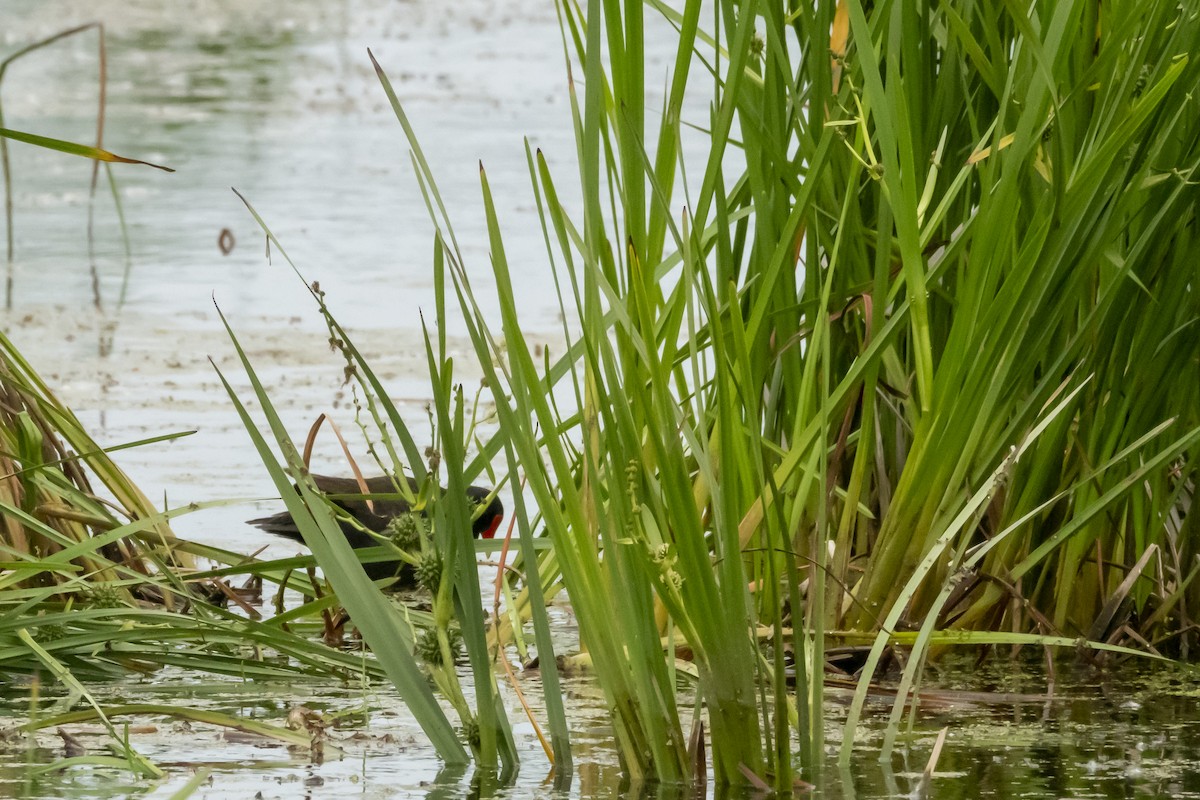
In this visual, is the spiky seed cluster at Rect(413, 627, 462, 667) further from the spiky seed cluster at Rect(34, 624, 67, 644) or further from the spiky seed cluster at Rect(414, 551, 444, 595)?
the spiky seed cluster at Rect(34, 624, 67, 644)

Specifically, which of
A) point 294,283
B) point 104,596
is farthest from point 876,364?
point 294,283

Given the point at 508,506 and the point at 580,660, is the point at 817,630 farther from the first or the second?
the point at 508,506

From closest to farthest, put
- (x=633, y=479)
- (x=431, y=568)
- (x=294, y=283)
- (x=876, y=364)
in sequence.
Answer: (x=633, y=479) < (x=431, y=568) < (x=876, y=364) < (x=294, y=283)

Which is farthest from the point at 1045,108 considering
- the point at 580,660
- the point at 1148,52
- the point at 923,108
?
the point at 580,660

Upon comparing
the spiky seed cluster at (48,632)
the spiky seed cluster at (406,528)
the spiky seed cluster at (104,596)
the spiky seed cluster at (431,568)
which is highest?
the spiky seed cluster at (406,528)

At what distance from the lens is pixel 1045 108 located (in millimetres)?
2127

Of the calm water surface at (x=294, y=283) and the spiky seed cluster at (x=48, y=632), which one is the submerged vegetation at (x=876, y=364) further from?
the spiky seed cluster at (x=48, y=632)

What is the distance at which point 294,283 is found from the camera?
640 cm

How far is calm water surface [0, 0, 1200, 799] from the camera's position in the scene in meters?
2.00

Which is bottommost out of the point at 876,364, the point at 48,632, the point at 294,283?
the point at 48,632

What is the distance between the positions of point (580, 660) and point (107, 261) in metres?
4.48

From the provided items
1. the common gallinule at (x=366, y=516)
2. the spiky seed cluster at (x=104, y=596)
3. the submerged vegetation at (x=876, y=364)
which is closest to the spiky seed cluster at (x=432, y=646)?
the submerged vegetation at (x=876, y=364)

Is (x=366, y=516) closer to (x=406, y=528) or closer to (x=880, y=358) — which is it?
(x=880, y=358)

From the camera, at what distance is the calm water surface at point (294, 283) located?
78.7 inches
